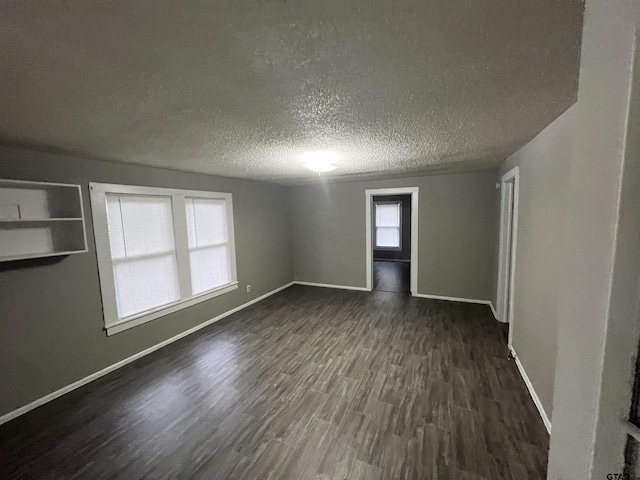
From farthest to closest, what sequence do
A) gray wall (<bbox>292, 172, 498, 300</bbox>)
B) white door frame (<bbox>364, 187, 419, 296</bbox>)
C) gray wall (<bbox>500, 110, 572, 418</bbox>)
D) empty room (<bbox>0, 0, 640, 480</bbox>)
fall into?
white door frame (<bbox>364, 187, 419, 296</bbox>) → gray wall (<bbox>292, 172, 498, 300</bbox>) → gray wall (<bbox>500, 110, 572, 418</bbox>) → empty room (<bbox>0, 0, 640, 480</bbox>)

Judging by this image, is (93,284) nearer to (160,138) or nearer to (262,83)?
(160,138)

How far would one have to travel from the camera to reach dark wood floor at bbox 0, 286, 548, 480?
5.87ft

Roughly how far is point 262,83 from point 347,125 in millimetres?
805

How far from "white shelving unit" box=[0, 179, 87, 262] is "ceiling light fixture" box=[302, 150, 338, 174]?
220 centimetres

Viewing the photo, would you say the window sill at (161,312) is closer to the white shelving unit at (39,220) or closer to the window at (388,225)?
the white shelving unit at (39,220)

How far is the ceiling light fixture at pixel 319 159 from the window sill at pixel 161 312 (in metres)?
2.50

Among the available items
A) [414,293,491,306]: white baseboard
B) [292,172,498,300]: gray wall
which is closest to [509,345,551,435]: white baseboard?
[414,293,491,306]: white baseboard

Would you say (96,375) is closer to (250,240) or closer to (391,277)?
(250,240)

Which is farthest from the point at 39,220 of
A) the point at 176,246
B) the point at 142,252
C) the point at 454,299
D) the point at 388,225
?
the point at 388,225

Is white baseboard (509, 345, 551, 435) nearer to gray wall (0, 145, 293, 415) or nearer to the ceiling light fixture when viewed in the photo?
the ceiling light fixture

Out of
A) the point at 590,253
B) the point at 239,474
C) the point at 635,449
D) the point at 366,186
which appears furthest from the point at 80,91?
the point at 366,186

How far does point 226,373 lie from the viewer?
9.35ft

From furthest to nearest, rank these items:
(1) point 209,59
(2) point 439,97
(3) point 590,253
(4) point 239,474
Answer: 1. (4) point 239,474
2. (2) point 439,97
3. (1) point 209,59
4. (3) point 590,253

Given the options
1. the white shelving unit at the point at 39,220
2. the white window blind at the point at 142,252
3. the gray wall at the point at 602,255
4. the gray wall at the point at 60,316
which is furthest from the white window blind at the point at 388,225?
the gray wall at the point at 602,255
